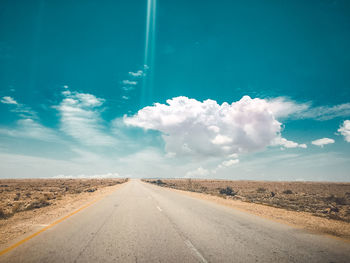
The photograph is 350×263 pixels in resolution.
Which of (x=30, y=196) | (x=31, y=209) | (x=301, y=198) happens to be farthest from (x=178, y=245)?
(x=30, y=196)

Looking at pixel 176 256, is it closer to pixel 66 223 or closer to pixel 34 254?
pixel 34 254

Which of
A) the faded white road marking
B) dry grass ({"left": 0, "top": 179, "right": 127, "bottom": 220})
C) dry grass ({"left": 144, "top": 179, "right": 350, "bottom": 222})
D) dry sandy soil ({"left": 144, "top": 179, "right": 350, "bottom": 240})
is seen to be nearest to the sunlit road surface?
the faded white road marking

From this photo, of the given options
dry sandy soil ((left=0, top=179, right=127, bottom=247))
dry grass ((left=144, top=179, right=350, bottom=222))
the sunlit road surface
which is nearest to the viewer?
the sunlit road surface

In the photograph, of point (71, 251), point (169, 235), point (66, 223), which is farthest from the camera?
point (66, 223)

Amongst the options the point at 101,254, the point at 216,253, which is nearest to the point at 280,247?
the point at 216,253

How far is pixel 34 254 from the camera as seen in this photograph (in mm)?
4566

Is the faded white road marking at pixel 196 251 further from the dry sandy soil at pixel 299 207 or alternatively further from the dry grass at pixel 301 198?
the dry grass at pixel 301 198

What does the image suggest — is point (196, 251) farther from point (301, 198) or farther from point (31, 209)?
point (301, 198)

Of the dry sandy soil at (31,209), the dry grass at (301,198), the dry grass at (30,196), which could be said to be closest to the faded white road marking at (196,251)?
the dry sandy soil at (31,209)

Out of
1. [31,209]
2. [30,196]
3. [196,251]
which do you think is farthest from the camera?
[30,196]

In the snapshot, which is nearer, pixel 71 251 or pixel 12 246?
pixel 71 251

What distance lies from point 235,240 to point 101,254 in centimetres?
346

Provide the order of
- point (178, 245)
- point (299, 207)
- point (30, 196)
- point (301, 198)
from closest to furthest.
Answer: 1. point (178, 245)
2. point (299, 207)
3. point (30, 196)
4. point (301, 198)

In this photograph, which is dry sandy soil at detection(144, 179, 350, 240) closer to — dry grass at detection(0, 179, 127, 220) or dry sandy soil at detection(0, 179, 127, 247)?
dry sandy soil at detection(0, 179, 127, 247)
